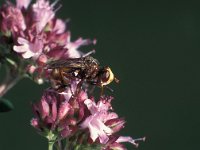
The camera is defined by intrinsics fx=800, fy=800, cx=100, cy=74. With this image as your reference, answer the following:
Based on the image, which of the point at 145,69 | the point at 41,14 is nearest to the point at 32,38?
the point at 41,14

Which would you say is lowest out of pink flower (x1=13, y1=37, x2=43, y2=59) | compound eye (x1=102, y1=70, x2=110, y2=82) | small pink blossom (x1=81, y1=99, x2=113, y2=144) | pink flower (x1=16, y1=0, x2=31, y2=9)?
small pink blossom (x1=81, y1=99, x2=113, y2=144)

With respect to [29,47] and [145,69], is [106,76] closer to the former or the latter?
[29,47]

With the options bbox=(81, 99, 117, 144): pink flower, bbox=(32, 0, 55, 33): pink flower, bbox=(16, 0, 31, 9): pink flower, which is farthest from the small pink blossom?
bbox=(16, 0, 31, 9): pink flower

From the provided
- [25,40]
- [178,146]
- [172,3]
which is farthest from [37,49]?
[172,3]

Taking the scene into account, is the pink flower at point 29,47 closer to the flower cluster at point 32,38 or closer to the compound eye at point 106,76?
the flower cluster at point 32,38

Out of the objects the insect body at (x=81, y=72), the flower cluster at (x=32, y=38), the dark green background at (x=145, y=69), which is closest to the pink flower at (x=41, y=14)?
the flower cluster at (x=32, y=38)

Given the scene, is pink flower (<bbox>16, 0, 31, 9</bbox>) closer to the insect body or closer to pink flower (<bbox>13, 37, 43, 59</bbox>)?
pink flower (<bbox>13, 37, 43, 59</bbox>)
